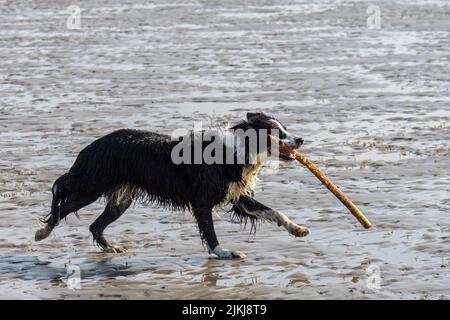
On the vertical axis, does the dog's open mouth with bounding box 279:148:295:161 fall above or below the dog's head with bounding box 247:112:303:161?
below

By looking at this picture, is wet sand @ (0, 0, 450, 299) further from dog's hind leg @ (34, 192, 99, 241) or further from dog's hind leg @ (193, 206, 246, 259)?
dog's hind leg @ (34, 192, 99, 241)

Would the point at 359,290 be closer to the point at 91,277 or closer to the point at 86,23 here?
the point at 91,277

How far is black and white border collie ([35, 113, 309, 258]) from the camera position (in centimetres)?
958

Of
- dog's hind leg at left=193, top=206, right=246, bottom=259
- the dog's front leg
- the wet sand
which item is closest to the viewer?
the wet sand

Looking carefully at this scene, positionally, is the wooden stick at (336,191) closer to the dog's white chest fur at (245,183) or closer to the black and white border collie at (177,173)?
the black and white border collie at (177,173)

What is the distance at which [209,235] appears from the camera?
9.57m

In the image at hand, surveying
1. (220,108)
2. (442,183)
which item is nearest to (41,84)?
(220,108)

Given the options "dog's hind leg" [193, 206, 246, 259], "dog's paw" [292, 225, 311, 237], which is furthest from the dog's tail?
"dog's paw" [292, 225, 311, 237]

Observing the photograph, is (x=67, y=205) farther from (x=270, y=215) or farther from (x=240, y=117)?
(x=240, y=117)

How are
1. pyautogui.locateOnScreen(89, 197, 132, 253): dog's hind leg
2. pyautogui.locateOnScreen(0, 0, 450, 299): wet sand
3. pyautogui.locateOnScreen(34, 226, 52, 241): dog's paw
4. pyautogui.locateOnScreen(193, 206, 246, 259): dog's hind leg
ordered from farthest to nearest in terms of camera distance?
pyautogui.locateOnScreen(34, 226, 52, 241): dog's paw < pyautogui.locateOnScreen(89, 197, 132, 253): dog's hind leg < pyautogui.locateOnScreen(193, 206, 246, 259): dog's hind leg < pyautogui.locateOnScreen(0, 0, 450, 299): wet sand

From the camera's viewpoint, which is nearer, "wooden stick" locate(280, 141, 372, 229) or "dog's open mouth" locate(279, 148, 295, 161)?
"dog's open mouth" locate(279, 148, 295, 161)

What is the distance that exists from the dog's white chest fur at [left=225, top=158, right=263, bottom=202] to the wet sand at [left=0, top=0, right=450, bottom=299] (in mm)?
559

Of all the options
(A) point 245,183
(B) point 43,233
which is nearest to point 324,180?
(A) point 245,183

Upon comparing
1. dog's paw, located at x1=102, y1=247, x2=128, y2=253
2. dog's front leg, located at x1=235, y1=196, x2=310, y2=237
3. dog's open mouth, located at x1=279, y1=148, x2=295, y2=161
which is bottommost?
dog's paw, located at x1=102, y1=247, x2=128, y2=253
